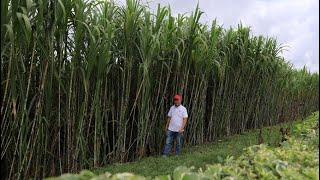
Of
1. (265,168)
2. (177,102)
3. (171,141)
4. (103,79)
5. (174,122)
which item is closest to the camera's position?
(265,168)

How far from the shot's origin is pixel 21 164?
5395 mm

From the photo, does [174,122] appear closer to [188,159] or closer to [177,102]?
[177,102]

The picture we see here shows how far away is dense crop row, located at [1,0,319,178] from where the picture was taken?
5348 mm

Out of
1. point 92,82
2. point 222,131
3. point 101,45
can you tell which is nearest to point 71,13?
point 101,45

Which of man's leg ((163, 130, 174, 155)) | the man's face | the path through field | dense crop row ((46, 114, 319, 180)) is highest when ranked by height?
the man's face

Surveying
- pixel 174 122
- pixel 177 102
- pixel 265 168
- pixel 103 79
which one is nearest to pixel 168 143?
pixel 174 122

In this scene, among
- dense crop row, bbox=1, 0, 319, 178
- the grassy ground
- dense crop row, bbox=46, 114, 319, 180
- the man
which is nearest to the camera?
dense crop row, bbox=46, 114, 319, 180

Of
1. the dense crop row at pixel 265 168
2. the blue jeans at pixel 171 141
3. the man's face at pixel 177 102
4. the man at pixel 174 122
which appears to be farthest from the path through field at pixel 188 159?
the dense crop row at pixel 265 168

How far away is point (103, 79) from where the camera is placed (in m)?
6.88

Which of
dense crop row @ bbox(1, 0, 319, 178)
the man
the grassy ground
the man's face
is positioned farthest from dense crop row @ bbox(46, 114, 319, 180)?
the man

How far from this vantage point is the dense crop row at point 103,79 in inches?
211

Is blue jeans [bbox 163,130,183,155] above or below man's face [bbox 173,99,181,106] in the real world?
below

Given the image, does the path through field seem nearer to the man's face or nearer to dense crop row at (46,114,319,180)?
the man's face

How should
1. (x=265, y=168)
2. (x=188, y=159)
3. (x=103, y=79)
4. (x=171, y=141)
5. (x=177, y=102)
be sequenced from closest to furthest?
(x=265, y=168)
(x=103, y=79)
(x=188, y=159)
(x=177, y=102)
(x=171, y=141)
